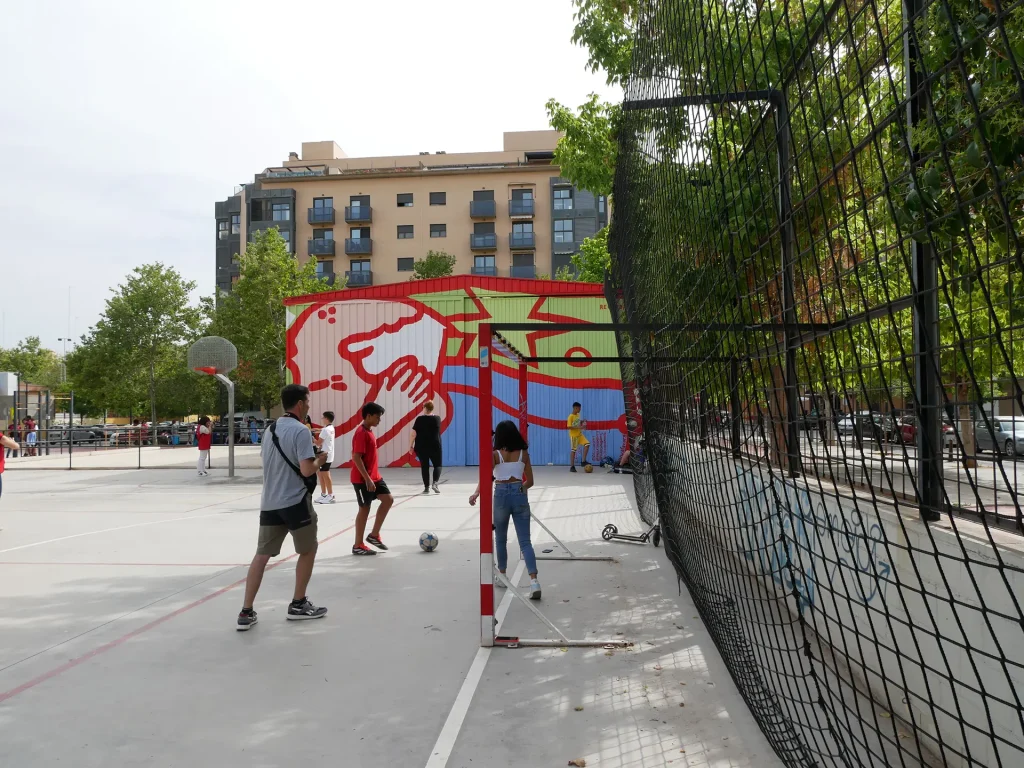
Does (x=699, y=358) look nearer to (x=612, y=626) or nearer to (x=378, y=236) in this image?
(x=612, y=626)

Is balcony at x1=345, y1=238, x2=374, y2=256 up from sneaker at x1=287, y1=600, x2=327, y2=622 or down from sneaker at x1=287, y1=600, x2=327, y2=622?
up

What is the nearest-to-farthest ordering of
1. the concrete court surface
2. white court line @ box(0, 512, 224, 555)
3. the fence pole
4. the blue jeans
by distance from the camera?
the fence pole, the concrete court surface, the blue jeans, white court line @ box(0, 512, 224, 555)

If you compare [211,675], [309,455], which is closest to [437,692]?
[211,675]

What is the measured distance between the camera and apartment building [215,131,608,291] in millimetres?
55375

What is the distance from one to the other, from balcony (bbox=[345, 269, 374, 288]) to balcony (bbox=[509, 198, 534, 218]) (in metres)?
11.3

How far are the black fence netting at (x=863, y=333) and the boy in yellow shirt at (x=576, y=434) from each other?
11028 millimetres

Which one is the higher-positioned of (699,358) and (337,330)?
(337,330)

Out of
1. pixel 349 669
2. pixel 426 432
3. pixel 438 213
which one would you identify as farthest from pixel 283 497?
pixel 438 213

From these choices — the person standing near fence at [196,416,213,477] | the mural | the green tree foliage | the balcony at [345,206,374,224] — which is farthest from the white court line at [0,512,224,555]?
the balcony at [345,206,374,224]

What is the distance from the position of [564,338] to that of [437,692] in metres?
15.6

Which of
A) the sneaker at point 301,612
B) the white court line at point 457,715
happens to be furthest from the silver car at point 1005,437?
the sneaker at point 301,612

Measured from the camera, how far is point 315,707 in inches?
169

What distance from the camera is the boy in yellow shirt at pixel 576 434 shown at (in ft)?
59.0

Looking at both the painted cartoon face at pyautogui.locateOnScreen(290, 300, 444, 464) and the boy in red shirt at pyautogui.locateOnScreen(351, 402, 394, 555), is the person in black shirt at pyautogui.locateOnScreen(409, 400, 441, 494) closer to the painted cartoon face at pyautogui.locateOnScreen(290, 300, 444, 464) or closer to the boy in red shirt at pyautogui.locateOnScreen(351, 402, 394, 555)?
the painted cartoon face at pyautogui.locateOnScreen(290, 300, 444, 464)
